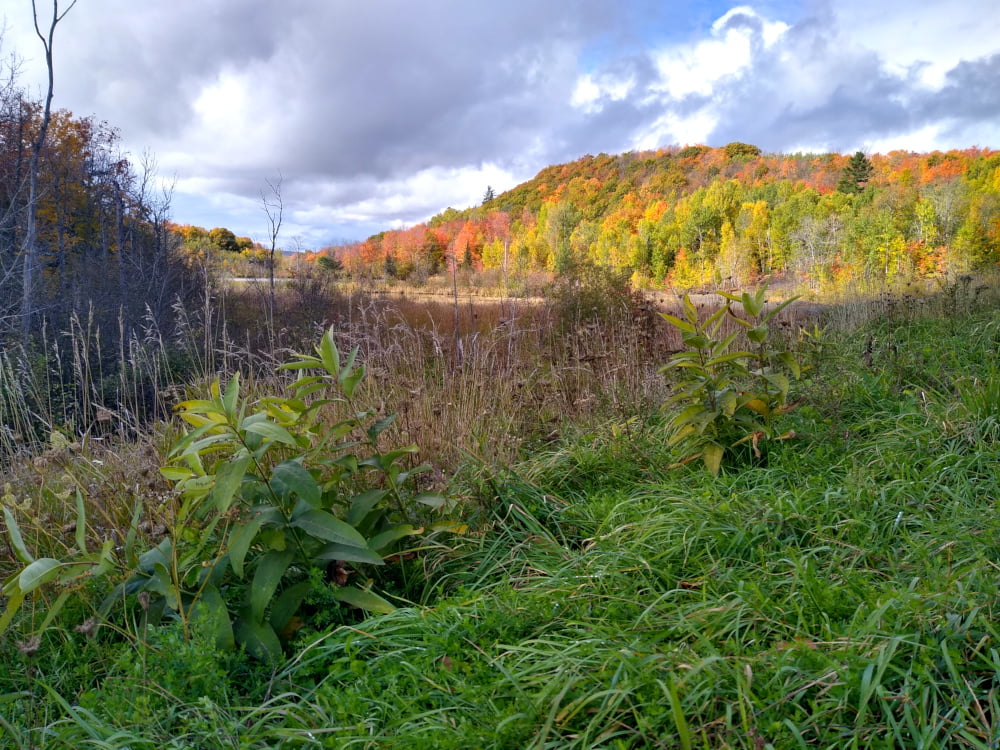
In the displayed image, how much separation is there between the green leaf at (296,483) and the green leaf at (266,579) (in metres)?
0.18

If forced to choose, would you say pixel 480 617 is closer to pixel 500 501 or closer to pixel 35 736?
pixel 500 501

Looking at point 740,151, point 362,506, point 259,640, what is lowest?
point 259,640

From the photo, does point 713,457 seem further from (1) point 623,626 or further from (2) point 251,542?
(2) point 251,542

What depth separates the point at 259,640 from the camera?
1.70 m

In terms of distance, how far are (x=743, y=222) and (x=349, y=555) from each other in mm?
38580

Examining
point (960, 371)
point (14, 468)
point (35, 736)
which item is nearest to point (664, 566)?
point (35, 736)

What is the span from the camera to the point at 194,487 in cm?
174

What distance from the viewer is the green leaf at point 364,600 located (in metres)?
1.83

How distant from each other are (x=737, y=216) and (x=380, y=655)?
40.0 meters

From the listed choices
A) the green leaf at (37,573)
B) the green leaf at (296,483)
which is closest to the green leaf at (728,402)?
the green leaf at (296,483)

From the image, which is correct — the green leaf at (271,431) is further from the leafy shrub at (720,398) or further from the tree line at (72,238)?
the tree line at (72,238)

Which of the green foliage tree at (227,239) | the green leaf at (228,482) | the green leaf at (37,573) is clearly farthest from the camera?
the green foliage tree at (227,239)

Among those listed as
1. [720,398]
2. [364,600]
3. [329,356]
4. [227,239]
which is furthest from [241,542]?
[227,239]

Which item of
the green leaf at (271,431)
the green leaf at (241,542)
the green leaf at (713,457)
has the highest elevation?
the green leaf at (271,431)
